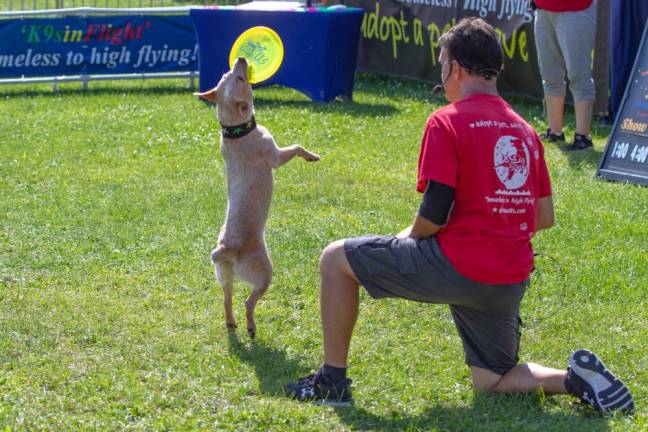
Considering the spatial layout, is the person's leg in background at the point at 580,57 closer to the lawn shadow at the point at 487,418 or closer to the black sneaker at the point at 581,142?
the black sneaker at the point at 581,142

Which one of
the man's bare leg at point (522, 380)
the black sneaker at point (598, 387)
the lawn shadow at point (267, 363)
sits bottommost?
the lawn shadow at point (267, 363)

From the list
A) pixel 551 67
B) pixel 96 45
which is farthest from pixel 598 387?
pixel 96 45

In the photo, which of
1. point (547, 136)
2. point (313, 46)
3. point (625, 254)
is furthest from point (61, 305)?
Result: point (313, 46)

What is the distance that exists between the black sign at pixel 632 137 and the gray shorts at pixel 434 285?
4.22 meters

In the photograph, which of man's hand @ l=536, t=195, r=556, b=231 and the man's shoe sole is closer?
the man's shoe sole

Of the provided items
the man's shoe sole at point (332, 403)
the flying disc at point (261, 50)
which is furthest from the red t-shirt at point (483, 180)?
the flying disc at point (261, 50)

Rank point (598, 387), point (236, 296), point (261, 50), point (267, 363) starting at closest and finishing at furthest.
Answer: point (598, 387)
point (267, 363)
point (236, 296)
point (261, 50)

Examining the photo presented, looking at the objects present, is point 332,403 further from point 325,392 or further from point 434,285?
point 434,285

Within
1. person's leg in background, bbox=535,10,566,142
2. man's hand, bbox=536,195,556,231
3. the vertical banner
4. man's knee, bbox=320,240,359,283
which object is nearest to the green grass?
person's leg in background, bbox=535,10,566,142

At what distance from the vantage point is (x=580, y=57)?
30.2 feet

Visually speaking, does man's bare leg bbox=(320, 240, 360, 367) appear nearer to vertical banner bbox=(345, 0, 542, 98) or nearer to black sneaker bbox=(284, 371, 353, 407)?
black sneaker bbox=(284, 371, 353, 407)

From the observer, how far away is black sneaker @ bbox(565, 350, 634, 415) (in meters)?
4.08

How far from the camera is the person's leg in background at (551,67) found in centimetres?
938

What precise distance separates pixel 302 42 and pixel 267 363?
7.13 m
